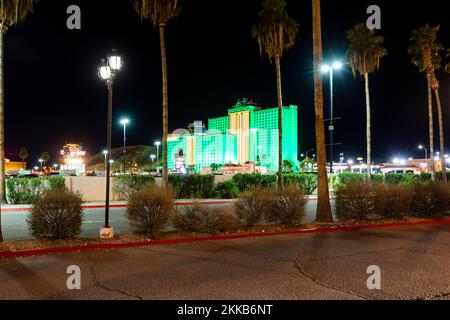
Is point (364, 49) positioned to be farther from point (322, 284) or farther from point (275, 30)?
point (322, 284)

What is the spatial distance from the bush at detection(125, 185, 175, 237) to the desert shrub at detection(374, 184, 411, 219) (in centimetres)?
802

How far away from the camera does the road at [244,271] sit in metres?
6.14

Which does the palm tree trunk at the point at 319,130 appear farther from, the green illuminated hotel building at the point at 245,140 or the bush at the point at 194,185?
the green illuminated hotel building at the point at 245,140

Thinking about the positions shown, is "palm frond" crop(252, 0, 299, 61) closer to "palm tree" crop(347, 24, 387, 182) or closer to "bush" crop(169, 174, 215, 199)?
"palm tree" crop(347, 24, 387, 182)

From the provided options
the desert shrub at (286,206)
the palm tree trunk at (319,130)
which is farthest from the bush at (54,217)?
the palm tree trunk at (319,130)

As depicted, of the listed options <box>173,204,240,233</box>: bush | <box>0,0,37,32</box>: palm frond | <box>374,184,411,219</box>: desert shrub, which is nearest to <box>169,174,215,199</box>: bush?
<box>0,0,37,32</box>: palm frond

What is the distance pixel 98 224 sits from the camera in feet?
46.9

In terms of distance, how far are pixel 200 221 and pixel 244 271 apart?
168 inches

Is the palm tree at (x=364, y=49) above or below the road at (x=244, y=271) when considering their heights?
above

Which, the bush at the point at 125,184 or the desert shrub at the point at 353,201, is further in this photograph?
the bush at the point at 125,184

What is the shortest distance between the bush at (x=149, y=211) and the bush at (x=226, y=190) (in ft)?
58.0

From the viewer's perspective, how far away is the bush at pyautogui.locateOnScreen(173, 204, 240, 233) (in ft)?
37.9

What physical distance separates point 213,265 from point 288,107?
167 metres

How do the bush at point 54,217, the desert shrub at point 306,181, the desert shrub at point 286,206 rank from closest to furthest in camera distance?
the bush at point 54,217 < the desert shrub at point 286,206 < the desert shrub at point 306,181
